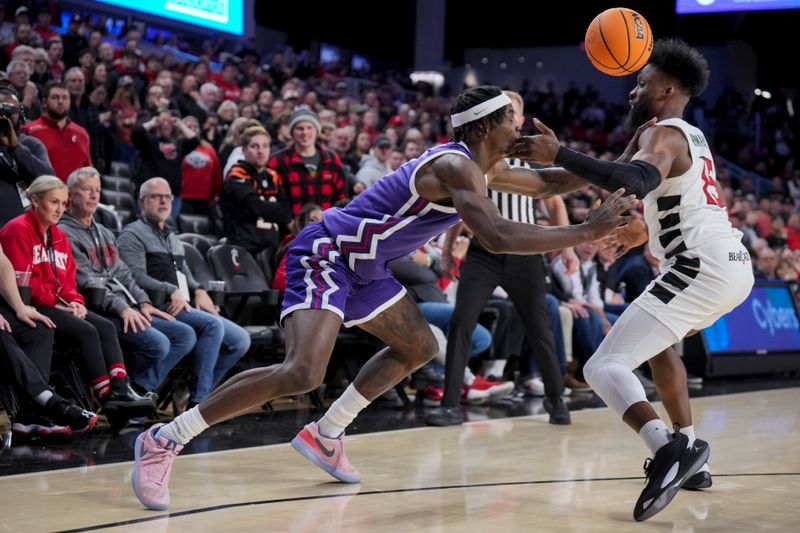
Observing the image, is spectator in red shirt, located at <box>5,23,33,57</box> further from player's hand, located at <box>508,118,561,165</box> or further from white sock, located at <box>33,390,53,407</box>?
player's hand, located at <box>508,118,561,165</box>

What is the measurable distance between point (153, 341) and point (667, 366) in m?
3.12

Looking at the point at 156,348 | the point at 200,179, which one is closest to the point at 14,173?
the point at 156,348

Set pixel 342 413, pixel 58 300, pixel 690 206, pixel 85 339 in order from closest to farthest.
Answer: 1. pixel 690 206
2. pixel 342 413
3. pixel 85 339
4. pixel 58 300

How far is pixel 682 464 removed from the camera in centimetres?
391

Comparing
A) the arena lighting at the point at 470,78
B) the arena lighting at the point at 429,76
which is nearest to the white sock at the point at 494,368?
the arena lighting at the point at 429,76

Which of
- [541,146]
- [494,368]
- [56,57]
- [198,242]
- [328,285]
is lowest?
[494,368]

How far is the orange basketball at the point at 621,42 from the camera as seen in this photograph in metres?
4.87

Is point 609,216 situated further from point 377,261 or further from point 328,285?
point 328,285

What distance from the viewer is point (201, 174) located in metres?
9.62

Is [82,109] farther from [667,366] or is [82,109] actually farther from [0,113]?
[667,366]

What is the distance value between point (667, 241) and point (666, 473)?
1027 millimetres

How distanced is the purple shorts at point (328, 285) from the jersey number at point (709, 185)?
1353mm

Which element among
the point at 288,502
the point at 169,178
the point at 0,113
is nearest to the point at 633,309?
the point at 288,502

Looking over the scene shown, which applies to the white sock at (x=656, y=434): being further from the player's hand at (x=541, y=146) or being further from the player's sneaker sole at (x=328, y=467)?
the player's sneaker sole at (x=328, y=467)
